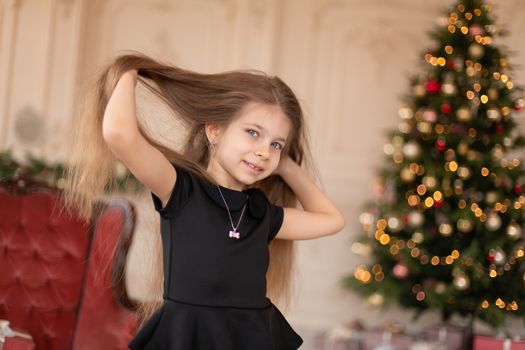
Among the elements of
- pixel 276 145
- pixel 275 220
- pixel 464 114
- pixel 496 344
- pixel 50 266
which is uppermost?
pixel 464 114

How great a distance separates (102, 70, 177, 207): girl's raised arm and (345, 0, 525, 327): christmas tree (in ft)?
13.4

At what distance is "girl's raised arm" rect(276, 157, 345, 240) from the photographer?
8.07 feet

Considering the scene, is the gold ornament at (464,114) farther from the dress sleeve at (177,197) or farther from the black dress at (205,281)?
the dress sleeve at (177,197)

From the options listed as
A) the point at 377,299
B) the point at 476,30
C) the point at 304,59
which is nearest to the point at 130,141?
the point at 377,299

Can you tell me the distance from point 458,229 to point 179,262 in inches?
165

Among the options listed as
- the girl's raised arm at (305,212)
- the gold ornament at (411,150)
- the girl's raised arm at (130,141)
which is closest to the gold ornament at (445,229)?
the gold ornament at (411,150)

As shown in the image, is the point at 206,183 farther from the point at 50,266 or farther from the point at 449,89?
the point at 449,89

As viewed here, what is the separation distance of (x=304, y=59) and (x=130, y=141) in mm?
5539

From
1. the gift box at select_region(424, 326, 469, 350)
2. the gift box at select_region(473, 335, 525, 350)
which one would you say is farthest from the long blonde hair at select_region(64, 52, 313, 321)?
the gift box at select_region(424, 326, 469, 350)

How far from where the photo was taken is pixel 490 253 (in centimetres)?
586

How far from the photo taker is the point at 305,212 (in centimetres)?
251

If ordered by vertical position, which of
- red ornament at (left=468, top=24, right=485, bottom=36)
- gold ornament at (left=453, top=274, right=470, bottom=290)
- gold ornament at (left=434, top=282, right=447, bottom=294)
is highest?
red ornament at (left=468, top=24, right=485, bottom=36)

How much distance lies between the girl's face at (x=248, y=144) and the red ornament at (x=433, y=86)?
12.8ft

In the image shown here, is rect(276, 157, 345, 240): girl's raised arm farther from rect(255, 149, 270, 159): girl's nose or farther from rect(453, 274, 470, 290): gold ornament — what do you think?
rect(453, 274, 470, 290): gold ornament
